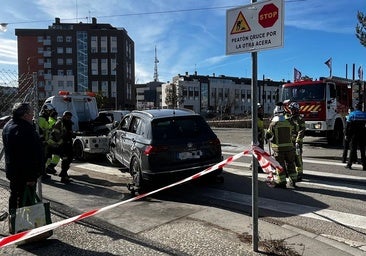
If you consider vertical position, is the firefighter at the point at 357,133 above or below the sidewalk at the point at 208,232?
above

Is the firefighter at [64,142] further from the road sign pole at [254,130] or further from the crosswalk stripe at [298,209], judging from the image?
the road sign pole at [254,130]

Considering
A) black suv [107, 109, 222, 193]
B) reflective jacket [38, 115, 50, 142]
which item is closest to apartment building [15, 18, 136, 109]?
reflective jacket [38, 115, 50, 142]

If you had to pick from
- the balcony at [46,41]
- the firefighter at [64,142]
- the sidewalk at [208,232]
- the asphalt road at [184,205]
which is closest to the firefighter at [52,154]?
the firefighter at [64,142]

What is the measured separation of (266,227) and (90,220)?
2675 millimetres

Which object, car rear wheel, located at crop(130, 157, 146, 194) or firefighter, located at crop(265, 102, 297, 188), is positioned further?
firefighter, located at crop(265, 102, 297, 188)

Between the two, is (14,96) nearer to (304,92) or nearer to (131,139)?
(131,139)

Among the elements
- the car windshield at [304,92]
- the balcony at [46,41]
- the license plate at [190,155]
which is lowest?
the license plate at [190,155]

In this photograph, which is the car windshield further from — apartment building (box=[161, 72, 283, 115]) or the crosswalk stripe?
apartment building (box=[161, 72, 283, 115])

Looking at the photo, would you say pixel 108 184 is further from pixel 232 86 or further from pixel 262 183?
pixel 232 86

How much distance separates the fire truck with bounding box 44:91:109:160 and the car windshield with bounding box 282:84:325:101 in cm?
793

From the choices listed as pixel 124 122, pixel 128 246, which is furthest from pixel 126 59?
pixel 128 246

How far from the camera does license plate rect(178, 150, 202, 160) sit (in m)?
8.30

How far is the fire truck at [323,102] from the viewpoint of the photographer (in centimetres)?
1675

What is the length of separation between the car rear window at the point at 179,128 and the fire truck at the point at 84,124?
5.11m
